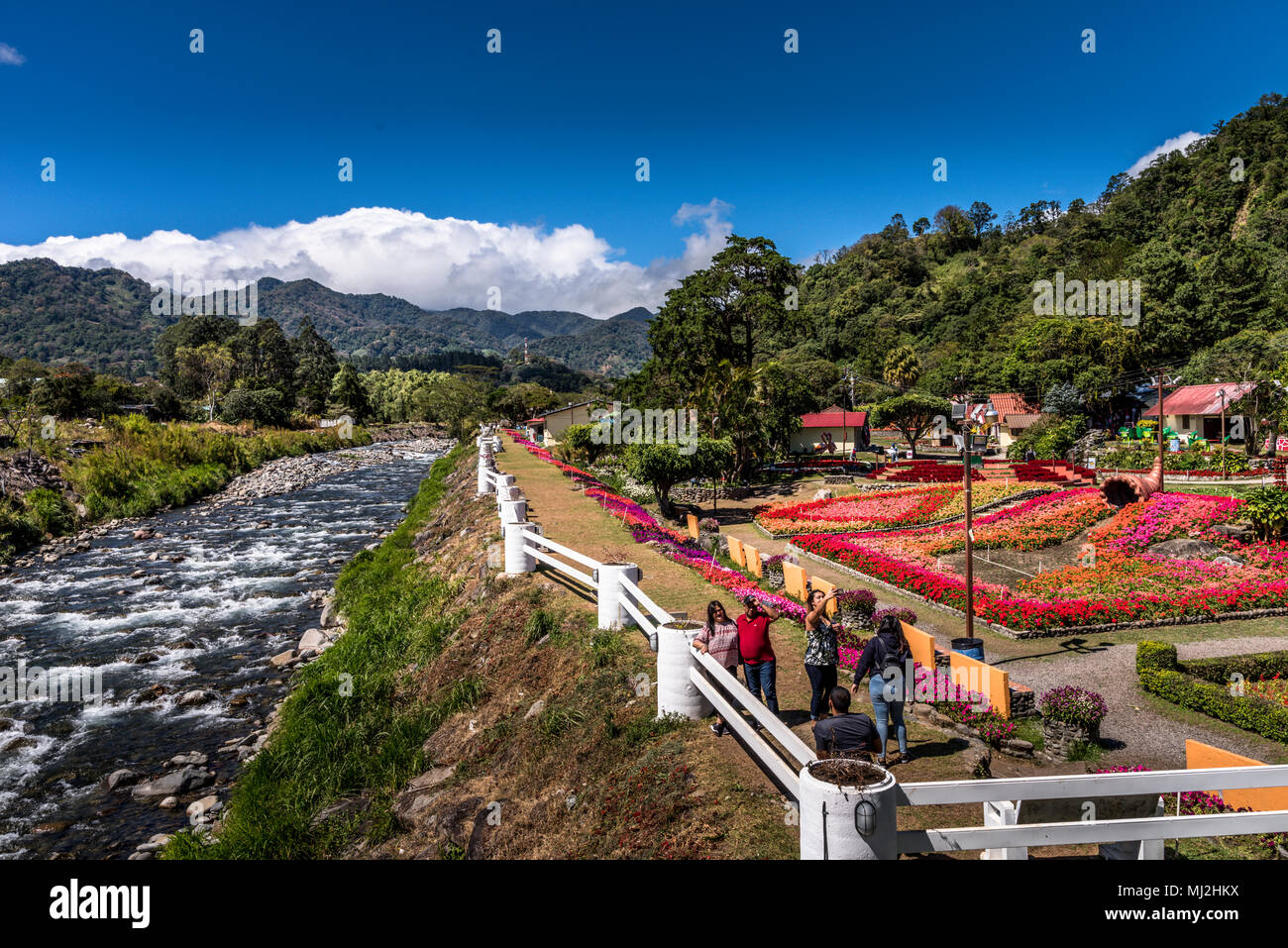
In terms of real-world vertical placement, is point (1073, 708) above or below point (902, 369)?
below

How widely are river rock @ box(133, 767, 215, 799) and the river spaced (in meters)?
0.16

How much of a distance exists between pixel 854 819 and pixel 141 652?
1791 centimetres

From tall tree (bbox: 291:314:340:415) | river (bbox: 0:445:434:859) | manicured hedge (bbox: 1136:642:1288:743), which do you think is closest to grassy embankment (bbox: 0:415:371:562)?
river (bbox: 0:445:434:859)

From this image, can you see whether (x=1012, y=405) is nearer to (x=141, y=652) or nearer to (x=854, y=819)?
(x=141, y=652)

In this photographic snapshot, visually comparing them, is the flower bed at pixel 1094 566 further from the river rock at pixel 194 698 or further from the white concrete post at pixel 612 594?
→ the river rock at pixel 194 698

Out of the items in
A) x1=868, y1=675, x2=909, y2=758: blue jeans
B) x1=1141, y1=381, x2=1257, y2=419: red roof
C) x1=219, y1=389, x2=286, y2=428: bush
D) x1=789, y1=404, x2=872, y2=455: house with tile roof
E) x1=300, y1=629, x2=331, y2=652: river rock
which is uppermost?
x1=219, y1=389, x2=286, y2=428: bush

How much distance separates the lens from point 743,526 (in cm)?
3247

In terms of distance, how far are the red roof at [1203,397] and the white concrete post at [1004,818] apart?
48.8m

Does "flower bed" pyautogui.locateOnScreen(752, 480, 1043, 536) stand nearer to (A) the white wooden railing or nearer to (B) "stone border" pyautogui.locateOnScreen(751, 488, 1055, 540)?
(B) "stone border" pyautogui.locateOnScreen(751, 488, 1055, 540)

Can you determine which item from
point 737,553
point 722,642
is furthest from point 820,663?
point 737,553

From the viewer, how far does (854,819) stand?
3889 millimetres

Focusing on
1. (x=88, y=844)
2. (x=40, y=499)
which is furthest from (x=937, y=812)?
(x=40, y=499)

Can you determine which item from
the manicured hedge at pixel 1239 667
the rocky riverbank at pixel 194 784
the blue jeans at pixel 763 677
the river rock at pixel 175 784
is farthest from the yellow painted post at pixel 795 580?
the river rock at pixel 175 784

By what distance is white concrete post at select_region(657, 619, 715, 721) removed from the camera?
7211mm
